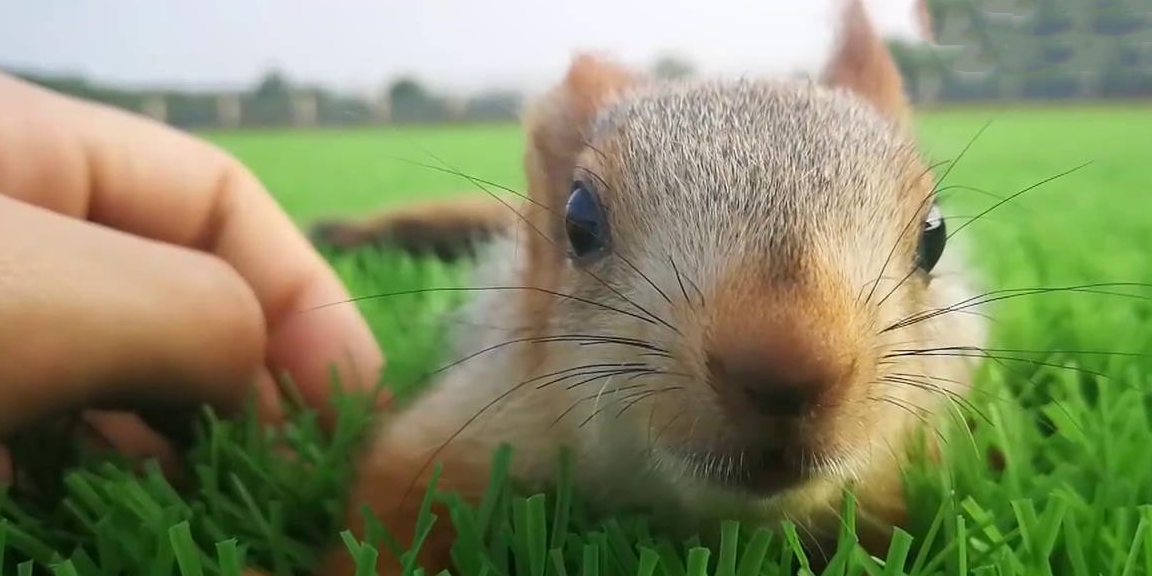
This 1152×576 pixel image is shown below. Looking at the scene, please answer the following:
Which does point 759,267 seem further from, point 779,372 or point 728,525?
point 728,525

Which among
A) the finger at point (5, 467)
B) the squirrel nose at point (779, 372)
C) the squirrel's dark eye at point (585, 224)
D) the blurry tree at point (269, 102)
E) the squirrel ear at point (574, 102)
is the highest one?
the squirrel ear at point (574, 102)

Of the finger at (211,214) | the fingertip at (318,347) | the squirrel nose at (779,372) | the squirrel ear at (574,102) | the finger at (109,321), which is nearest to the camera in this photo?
the squirrel nose at (779,372)

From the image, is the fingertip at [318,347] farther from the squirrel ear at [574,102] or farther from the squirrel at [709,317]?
the squirrel ear at [574,102]

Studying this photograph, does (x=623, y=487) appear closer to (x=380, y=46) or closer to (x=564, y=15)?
(x=564, y=15)

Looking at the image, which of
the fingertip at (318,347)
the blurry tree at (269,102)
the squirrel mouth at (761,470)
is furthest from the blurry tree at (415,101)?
the squirrel mouth at (761,470)

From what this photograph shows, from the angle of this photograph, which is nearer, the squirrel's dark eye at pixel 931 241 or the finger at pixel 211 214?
the squirrel's dark eye at pixel 931 241

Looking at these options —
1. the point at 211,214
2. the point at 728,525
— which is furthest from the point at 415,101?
the point at 728,525

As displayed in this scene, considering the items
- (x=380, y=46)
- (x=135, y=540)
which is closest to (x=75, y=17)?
(x=380, y=46)
